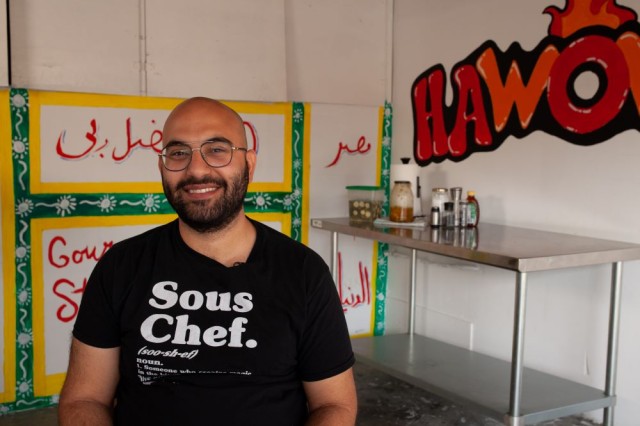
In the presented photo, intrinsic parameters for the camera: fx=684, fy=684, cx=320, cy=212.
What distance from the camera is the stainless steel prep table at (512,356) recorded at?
7.36ft

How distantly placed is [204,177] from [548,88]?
1.83m

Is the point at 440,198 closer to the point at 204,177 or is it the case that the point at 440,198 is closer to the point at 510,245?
the point at 510,245

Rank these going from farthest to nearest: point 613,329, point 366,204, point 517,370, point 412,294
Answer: point 412,294
point 366,204
point 613,329
point 517,370

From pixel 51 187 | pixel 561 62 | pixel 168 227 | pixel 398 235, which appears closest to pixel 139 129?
pixel 51 187

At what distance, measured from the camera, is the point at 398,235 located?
2717 mm

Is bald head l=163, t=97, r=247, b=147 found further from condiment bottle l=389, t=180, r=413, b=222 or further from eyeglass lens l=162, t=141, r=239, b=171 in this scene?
condiment bottle l=389, t=180, r=413, b=222

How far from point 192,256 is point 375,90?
2440 millimetres

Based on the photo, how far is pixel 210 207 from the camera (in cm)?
153

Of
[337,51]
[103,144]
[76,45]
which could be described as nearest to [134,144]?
[103,144]

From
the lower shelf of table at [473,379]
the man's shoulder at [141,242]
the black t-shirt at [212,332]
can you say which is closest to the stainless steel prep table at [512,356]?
the lower shelf of table at [473,379]

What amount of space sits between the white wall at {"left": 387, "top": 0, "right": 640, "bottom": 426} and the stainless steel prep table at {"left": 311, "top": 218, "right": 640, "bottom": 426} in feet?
0.33

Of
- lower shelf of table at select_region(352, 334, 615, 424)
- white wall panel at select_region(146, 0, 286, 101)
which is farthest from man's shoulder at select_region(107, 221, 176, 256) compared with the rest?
white wall panel at select_region(146, 0, 286, 101)

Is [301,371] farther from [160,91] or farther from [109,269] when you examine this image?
[160,91]

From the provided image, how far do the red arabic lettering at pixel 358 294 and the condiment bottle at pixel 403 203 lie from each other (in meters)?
0.70
